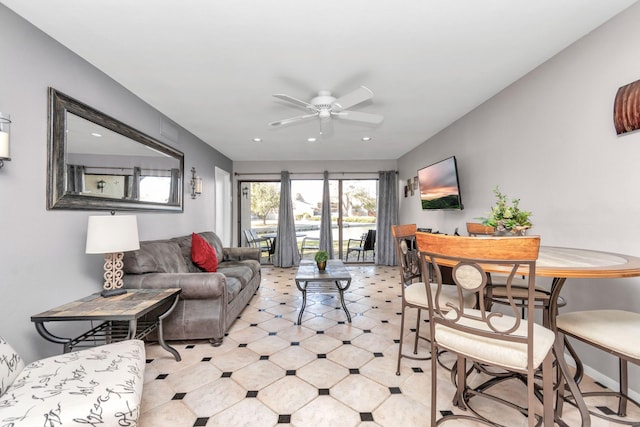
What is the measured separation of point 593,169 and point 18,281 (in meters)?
3.92

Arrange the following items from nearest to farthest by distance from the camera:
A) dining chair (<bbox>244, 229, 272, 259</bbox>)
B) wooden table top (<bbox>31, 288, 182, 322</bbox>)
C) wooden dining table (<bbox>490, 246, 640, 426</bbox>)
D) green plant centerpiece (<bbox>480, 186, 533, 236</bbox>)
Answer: wooden dining table (<bbox>490, 246, 640, 426</bbox>)
wooden table top (<bbox>31, 288, 182, 322</bbox>)
green plant centerpiece (<bbox>480, 186, 533, 236</bbox>)
dining chair (<bbox>244, 229, 272, 259</bbox>)

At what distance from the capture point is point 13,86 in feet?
5.61

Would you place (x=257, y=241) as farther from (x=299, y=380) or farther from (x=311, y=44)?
(x=311, y=44)

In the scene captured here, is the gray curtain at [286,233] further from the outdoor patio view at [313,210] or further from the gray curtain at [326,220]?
the gray curtain at [326,220]

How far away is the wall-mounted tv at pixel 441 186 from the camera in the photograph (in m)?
3.59

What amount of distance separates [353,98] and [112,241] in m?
2.25

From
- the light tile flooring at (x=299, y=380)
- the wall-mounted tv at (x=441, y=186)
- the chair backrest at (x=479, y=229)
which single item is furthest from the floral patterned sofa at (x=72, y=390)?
the wall-mounted tv at (x=441, y=186)

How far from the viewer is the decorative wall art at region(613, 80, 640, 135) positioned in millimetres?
1667

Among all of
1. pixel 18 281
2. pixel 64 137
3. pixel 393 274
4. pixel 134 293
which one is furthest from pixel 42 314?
pixel 393 274

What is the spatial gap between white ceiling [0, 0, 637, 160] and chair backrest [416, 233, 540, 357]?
57.3 inches

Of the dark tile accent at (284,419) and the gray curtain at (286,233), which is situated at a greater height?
the gray curtain at (286,233)

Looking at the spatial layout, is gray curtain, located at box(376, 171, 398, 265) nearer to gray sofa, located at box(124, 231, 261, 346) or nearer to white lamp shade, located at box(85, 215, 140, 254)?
gray sofa, located at box(124, 231, 261, 346)

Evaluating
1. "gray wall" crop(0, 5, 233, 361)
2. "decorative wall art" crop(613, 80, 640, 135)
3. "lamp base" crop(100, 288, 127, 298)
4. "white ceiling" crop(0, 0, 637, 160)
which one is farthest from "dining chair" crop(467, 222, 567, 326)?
"gray wall" crop(0, 5, 233, 361)

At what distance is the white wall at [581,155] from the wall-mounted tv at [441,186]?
0.59m
